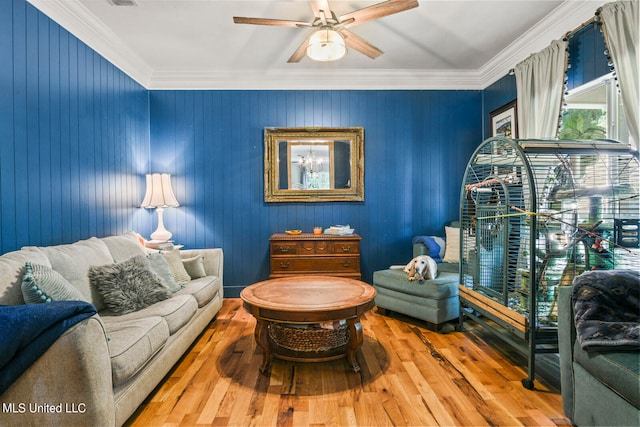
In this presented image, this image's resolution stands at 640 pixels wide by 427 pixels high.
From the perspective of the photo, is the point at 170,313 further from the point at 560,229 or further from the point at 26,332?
the point at 560,229

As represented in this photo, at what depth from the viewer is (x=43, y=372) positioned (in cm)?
146

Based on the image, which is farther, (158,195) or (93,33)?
(158,195)

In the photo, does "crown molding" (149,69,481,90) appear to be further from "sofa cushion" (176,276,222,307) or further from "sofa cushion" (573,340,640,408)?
"sofa cushion" (573,340,640,408)

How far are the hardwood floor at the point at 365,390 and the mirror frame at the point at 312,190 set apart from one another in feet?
6.59

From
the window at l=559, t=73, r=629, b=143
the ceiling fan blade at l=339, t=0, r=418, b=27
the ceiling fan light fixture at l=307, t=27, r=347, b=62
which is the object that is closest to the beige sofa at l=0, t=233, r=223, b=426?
the ceiling fan light fixture at l=307, t=27, r=347, b=62

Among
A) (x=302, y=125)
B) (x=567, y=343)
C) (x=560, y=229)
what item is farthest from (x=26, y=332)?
(x=302, y=125)

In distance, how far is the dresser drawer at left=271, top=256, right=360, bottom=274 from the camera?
3979mm

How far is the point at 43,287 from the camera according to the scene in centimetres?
177

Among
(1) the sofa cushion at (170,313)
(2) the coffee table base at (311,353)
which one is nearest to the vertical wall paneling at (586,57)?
(2) the coffee table base at (311,353)

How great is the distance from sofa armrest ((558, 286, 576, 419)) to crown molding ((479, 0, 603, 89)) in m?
2.43

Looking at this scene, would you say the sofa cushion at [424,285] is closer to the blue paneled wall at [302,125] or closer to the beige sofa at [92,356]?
the blue paneled wall at [302,125]

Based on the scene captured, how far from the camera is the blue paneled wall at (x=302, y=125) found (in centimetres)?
442

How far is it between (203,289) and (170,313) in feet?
2.35

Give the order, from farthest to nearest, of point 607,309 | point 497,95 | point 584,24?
point 497,95
point 584,24
point 607,309
